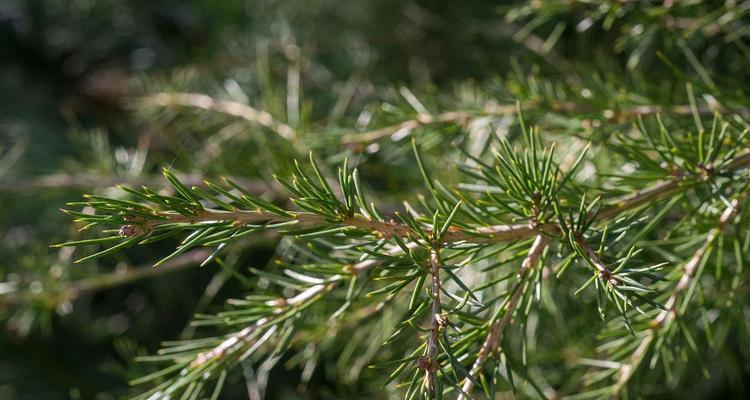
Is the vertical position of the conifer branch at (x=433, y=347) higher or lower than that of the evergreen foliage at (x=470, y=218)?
lower

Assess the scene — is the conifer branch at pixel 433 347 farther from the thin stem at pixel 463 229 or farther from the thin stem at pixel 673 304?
the thin stem at pixel 673 304

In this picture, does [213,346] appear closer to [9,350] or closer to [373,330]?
[373,330]

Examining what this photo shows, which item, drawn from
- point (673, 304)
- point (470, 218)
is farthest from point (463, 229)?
point (673, 304)

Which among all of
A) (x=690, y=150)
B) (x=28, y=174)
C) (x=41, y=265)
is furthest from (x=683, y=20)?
(x=28, y=174)

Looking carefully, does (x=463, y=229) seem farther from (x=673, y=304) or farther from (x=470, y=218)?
(x=673, y=304)

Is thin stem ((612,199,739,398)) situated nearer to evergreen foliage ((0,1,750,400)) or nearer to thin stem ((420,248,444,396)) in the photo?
evergreen foliage ((0,1,750,400))

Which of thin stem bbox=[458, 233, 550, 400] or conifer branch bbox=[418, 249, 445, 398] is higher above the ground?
thin stem bbox=[458, 233, 550, 400]

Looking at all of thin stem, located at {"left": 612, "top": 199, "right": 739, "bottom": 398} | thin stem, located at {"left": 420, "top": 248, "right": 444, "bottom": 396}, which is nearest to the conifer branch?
thin stem, located at {"left": 420, "top": 248, "right": 444, "bottom": 396}

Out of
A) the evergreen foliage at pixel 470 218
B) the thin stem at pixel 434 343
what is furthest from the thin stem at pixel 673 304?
the thin stem at pixel 434 343

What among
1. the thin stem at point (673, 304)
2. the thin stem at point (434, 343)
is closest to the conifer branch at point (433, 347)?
the thin stem at point (434, 343)

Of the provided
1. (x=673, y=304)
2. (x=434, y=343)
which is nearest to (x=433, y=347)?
(x=434, y=343)

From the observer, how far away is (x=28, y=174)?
0.72 m

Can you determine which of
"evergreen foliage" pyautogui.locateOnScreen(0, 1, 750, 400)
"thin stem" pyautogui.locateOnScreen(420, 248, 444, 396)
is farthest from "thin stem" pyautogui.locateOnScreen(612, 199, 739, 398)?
"thin stem" pyautogui.locateOnScreen(420, 248, 444, 396)

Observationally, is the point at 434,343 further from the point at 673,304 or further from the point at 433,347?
the point at 673,304
